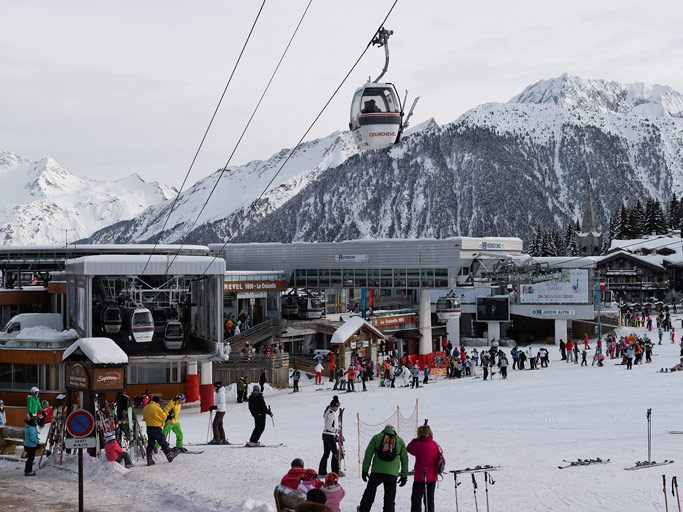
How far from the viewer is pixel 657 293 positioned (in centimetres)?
10075

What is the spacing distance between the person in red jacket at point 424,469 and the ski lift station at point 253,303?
22.3m

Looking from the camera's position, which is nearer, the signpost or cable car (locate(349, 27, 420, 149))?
the signpost

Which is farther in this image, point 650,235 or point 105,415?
point 650,235

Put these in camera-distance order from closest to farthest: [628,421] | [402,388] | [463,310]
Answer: [628,421], [402,388], [463,310]

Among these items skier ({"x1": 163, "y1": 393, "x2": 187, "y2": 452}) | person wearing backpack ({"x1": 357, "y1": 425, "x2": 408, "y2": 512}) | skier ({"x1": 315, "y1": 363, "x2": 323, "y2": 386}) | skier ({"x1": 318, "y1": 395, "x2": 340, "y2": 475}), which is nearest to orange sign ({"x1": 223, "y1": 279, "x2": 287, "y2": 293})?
skier ({"x1": 315, "y1": 363, "x2": 323, "y2": 386})

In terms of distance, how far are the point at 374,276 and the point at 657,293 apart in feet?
151

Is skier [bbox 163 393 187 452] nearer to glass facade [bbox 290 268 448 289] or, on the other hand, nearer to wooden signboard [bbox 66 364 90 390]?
wooden signboard [bbox 66 364 90 390]

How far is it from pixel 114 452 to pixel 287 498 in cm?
611

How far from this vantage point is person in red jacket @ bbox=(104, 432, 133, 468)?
1692cm

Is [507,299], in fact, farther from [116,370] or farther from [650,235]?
[650,235]

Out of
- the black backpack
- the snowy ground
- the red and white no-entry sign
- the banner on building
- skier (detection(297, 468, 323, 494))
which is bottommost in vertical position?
the snowy ground

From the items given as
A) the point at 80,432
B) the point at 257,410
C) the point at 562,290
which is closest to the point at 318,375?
the point at 257,410

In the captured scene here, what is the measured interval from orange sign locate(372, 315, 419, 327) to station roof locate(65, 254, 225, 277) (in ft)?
82.9

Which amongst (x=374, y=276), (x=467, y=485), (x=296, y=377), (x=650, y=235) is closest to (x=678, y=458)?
(x=467, y=485)
